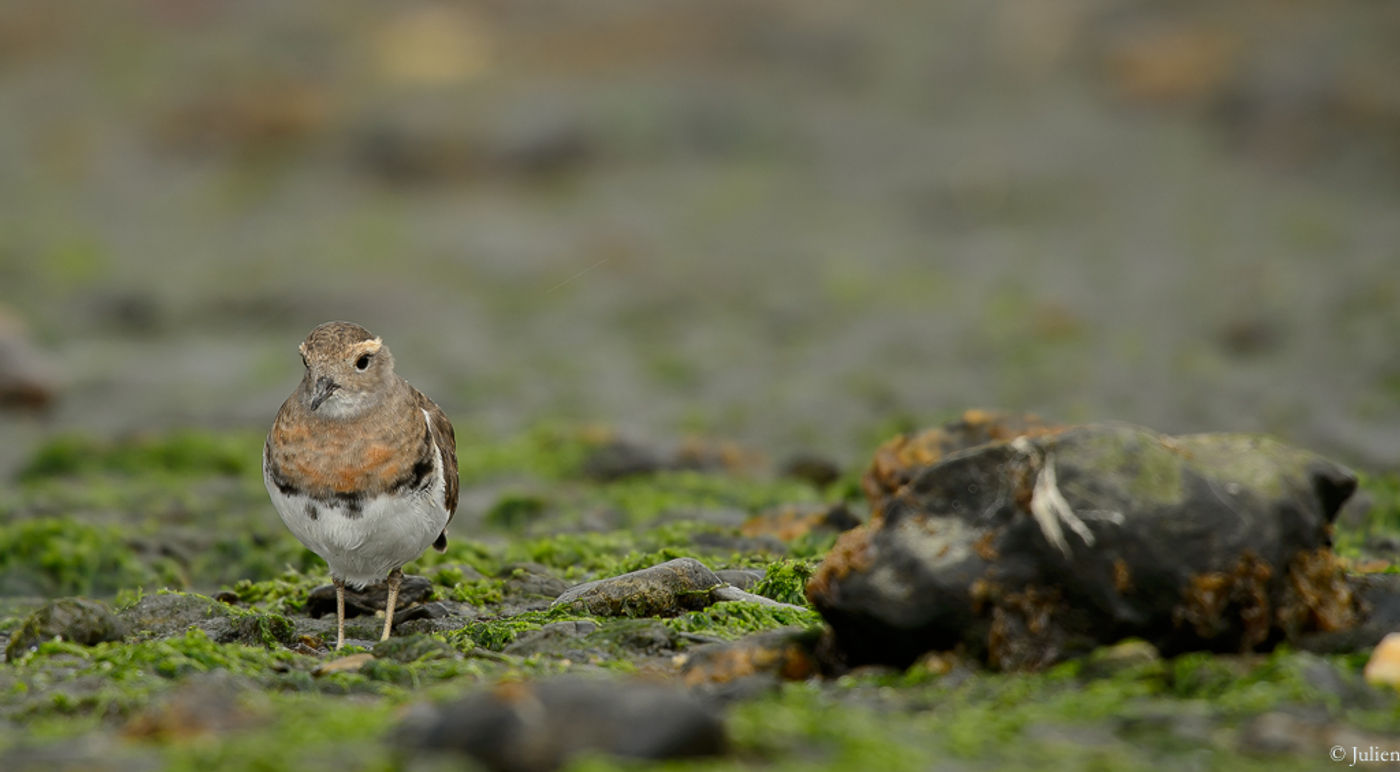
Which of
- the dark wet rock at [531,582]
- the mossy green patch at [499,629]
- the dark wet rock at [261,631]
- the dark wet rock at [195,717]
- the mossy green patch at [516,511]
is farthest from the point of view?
the mossy green patch at [516,511]

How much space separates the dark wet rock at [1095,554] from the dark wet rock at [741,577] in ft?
5.46

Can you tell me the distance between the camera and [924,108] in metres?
23.3

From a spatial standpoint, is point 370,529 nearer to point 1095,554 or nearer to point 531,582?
point 531,582

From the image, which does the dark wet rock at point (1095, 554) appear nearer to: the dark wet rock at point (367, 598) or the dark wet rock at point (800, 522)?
the dark wet rock at point (367, 598)

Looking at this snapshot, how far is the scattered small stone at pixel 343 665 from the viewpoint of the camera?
5.57 m

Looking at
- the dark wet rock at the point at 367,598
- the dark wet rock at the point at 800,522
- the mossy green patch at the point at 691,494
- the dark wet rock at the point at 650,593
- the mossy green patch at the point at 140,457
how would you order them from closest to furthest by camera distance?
the dark wet rock at the point at 650,593 < the dark wet rock at the point at 367,598 < the dark wet rock at the point at 800,522 < the mossy green patch at the point at 691,494 < the mossy green patch at the point at 140,457

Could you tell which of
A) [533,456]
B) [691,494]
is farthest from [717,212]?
[691,494]

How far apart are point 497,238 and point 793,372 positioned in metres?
6.43

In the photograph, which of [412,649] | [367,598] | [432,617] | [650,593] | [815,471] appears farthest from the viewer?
[815,471]

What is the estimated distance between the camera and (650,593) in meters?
6.40

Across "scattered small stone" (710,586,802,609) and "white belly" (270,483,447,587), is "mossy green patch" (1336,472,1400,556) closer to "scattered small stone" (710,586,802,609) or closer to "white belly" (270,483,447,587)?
"scattered small stone" (710,586,802,609)

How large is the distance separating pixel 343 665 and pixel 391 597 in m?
1.14

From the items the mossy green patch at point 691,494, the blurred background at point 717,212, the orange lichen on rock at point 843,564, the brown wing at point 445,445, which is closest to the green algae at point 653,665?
the orange lichen on rock at point 843,564

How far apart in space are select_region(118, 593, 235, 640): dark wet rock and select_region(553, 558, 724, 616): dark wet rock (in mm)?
1544
